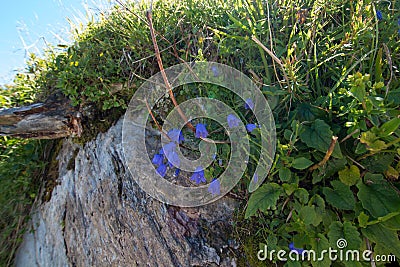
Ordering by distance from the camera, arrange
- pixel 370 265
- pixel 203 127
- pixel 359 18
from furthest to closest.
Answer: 1. pixel 203 127
2. pixel 359 18
3. pixel 370 265

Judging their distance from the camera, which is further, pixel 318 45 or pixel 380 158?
pixel 318 45

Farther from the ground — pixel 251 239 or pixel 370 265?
pixel 251 239

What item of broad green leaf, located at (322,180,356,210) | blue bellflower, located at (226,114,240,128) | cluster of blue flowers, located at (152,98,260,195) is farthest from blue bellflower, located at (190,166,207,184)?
broad green leaf, located at (322,180,356,210)

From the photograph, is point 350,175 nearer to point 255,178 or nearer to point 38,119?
point 255,178

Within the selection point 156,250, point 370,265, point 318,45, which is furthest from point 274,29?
point 156,250

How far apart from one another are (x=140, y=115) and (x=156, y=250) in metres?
0.77

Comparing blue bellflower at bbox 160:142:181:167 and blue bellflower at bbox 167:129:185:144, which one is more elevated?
blue bellflower at bbox 167:129:185:144

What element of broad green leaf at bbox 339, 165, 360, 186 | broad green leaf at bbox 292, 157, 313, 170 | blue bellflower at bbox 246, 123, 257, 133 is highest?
blue bellflower at bbox 246, 123, 257, 133

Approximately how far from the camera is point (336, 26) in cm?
160

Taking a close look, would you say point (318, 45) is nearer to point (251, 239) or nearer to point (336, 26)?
point (336, 26)

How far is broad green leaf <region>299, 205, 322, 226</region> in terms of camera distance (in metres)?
1.16

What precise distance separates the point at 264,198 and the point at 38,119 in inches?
65.7

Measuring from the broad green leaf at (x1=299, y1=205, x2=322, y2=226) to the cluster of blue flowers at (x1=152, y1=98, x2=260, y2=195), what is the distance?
9.0 inches

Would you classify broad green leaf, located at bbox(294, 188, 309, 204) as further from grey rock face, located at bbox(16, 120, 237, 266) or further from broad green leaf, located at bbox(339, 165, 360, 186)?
grey rock face, located at bbox(16, 120, 237, 266)
